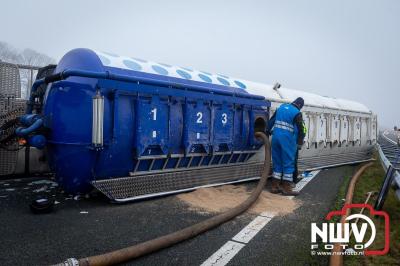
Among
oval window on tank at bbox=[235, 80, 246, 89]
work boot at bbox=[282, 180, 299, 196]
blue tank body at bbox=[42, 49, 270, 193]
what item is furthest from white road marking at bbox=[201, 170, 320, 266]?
oval window on tank at bbox=[235, 80, 246, 89]

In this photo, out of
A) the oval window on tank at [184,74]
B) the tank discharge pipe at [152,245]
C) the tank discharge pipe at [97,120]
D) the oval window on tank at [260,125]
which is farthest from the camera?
the oval window on tank at [260,125]

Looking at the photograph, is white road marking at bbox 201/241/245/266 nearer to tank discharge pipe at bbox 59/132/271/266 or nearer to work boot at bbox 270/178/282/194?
tank discharge pipe at bbox 59/132/271/266

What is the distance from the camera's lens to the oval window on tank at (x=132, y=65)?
6084 millimetres

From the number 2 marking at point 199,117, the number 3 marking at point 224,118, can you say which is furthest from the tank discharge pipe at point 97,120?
the number 3 marking at point 224,118

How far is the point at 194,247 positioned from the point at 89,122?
105 inches

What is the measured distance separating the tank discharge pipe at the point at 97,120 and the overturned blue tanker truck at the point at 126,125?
0.6 inches

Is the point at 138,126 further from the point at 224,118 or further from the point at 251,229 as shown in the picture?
the point at 251,229

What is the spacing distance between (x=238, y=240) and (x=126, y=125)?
2714mm

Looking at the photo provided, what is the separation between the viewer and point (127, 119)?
5.70 m

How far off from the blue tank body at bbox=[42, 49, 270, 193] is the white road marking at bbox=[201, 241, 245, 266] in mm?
2518

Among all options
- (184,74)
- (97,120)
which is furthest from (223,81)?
(97,120)

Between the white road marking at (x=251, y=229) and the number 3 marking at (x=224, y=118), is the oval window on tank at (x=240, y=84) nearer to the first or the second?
the number 3 marking at (x=224, y=118)

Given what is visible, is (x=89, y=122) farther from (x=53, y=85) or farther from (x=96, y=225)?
(x=96, y=225)

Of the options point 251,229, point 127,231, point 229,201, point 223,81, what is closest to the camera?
point 127,231
